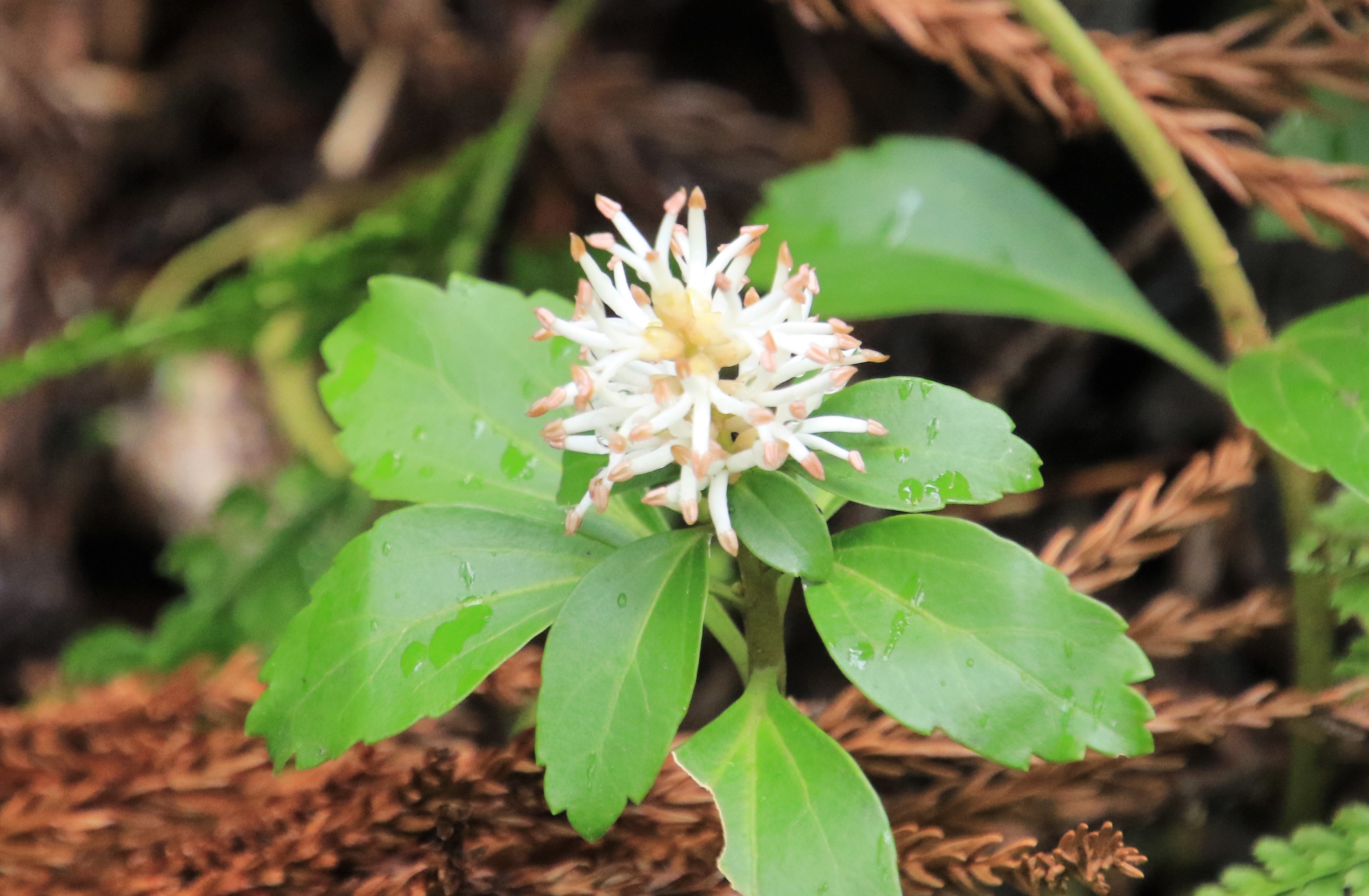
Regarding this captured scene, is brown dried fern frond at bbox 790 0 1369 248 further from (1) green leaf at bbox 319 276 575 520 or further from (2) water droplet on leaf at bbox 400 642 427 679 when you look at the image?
(2) water droplet on leaf at bbox 400 642 427 679

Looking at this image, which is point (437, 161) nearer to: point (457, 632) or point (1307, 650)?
point (457, 632)

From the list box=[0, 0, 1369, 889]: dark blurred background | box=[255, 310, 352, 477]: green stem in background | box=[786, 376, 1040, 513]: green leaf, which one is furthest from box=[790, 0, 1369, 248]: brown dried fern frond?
box=[255, 310, 352, 477]: green stem in background

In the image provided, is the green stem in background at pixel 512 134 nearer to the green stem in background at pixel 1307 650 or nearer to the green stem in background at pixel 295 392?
the green stem in background at pixel 295 392

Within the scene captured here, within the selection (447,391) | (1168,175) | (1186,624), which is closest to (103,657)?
(447,391)

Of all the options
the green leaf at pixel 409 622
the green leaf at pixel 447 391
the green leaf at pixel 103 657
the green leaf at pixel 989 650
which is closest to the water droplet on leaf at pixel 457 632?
the green leaf at pixel 409 622

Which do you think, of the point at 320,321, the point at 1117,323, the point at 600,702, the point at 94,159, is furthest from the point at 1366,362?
the point at 94,159
